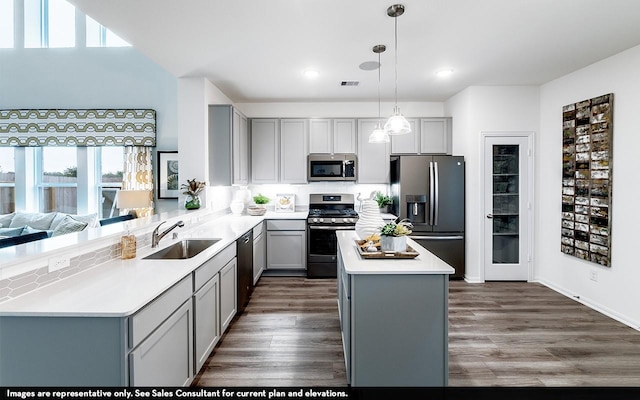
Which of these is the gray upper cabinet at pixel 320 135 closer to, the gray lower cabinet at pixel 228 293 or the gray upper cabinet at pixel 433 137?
the gray upper cabinet at pixel 433 137

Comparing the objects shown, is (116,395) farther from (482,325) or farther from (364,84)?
(364,84)

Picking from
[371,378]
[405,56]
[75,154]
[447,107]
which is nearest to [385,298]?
[371,378]

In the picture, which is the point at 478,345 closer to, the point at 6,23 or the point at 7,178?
the point at 7,178

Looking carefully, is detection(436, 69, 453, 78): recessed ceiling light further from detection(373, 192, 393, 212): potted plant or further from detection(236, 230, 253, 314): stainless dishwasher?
detection(236, 230, 253, 314): stainless dishwasher

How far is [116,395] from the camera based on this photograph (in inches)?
54.0

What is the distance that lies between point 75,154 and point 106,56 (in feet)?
6.09

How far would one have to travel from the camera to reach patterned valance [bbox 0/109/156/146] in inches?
217

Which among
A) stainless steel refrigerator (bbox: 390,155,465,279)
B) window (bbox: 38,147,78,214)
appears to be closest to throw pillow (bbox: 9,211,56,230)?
window (bbox: 38,147,78,214)

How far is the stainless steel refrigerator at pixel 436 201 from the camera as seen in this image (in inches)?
175

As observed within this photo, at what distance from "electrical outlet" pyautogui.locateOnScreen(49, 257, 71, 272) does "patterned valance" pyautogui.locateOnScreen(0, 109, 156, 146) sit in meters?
4.24

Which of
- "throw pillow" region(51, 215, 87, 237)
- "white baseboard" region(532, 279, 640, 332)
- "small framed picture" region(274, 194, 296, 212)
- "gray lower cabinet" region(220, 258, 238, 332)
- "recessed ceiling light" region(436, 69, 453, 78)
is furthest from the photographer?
"small framed picture" region(274, 194, 296, 212)

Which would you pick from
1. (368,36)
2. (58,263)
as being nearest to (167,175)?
(58,263)

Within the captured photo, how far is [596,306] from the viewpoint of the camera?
11.4 ft

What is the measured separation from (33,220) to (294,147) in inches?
164
